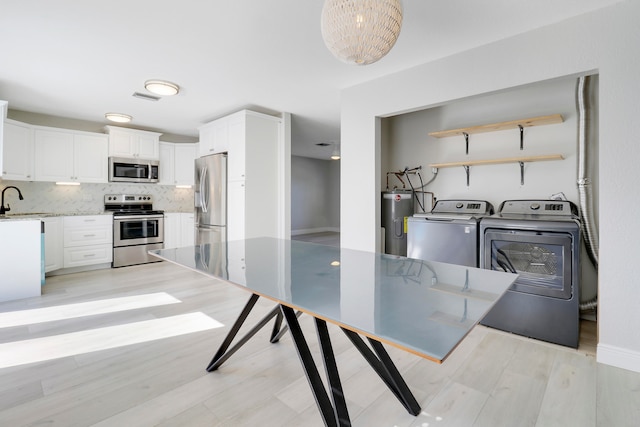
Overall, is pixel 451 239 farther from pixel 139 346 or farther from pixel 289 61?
pixel 139 346

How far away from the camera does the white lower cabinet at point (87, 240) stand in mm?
4512

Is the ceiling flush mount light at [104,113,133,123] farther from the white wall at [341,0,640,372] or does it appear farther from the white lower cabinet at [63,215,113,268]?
the white wall at [341,0,640,372]

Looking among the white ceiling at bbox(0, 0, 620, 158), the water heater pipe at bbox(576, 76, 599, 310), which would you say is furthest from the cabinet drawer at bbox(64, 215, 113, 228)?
the water heater pipe at bbox(576, 76, 599, 310)

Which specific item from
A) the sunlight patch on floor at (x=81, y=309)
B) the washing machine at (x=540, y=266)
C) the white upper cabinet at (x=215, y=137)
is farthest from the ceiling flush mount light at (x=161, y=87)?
the washing machine at (x=540, y=266)

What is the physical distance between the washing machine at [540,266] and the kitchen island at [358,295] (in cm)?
119

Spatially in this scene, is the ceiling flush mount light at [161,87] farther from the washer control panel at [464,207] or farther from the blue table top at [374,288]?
the washer control panel at [464,207]

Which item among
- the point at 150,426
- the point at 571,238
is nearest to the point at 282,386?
the point at 150,426

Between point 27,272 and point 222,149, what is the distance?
8.93 ft

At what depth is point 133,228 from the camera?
5.10 m

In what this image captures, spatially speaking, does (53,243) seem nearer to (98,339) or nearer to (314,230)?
(98,339)

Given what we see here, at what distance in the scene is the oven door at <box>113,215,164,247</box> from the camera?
4938mm

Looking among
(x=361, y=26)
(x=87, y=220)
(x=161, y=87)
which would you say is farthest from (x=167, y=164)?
(x=361, y=26)

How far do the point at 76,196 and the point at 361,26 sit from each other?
18.3ft

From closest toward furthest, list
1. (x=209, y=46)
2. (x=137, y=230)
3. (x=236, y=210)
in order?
(x=209, y=46), (x=236, y=210), (x=137, y=230)
